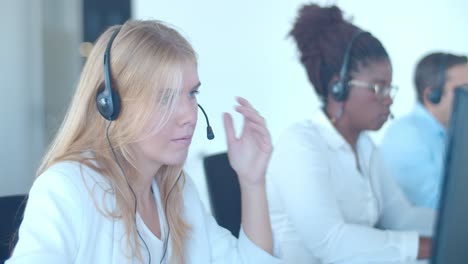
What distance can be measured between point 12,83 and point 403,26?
232 cm

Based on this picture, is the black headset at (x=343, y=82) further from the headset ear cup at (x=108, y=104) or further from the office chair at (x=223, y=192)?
the headset ear cup at (x=108, y=104)

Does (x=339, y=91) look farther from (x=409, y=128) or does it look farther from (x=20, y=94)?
(x=20, y=94)

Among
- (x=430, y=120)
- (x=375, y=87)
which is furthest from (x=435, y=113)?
(x=375, y=87)

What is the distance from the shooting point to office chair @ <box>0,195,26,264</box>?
1.22m

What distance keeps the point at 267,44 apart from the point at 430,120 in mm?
1188

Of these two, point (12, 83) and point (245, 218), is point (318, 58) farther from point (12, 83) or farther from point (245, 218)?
point (12, 83)

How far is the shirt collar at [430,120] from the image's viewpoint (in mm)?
2400

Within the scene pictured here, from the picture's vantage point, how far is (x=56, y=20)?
261 centimetres

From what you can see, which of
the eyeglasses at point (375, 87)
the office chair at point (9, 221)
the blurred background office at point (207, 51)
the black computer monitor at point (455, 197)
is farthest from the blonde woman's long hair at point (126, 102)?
the blurred background office at point (207, 51)

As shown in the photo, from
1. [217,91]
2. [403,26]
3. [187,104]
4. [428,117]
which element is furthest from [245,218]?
[403,26]

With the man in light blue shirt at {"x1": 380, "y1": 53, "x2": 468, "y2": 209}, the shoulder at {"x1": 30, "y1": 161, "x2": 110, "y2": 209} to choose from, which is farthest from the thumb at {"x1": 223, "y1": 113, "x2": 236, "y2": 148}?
the man in light blue shirt at {"x1": 380, "y1": 53, "x2": 468, "y2": 209}

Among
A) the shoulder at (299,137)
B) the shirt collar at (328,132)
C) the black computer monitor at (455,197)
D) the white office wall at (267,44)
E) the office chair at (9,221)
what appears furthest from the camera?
the white office wall at (267,44)

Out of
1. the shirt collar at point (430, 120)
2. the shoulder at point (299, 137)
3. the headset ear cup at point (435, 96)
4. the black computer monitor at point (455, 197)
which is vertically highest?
the black computer monitor at point (455, 197)

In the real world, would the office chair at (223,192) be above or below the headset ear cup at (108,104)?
below
